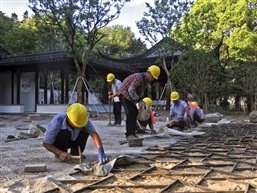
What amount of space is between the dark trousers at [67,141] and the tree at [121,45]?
91.8 feet

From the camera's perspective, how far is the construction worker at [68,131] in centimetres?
310

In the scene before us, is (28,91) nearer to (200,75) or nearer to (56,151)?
(200,75)

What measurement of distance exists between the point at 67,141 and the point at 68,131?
0.13 m

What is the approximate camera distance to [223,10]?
17859mm

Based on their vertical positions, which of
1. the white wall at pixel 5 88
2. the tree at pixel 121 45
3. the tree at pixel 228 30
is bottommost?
the white wall at pixel 5 88

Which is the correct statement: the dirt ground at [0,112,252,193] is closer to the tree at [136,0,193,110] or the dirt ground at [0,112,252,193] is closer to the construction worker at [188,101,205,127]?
the construction worker at [188,101,205,127]

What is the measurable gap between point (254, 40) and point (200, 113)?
10.4 metres

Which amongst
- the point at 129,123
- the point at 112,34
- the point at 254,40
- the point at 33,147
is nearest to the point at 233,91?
the point at 254,40

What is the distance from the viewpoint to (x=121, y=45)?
1240 inches

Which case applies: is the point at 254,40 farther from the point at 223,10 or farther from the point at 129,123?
the point at 129,123

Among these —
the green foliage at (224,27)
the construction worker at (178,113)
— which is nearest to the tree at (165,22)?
the green foliage at (224,27)

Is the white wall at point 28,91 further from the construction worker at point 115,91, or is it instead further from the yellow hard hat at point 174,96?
the yellow hard hat at point 174,96

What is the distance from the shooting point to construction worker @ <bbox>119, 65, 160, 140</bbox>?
15.4ft

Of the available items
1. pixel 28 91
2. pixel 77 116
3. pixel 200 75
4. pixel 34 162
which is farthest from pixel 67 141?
pixel 28 91
